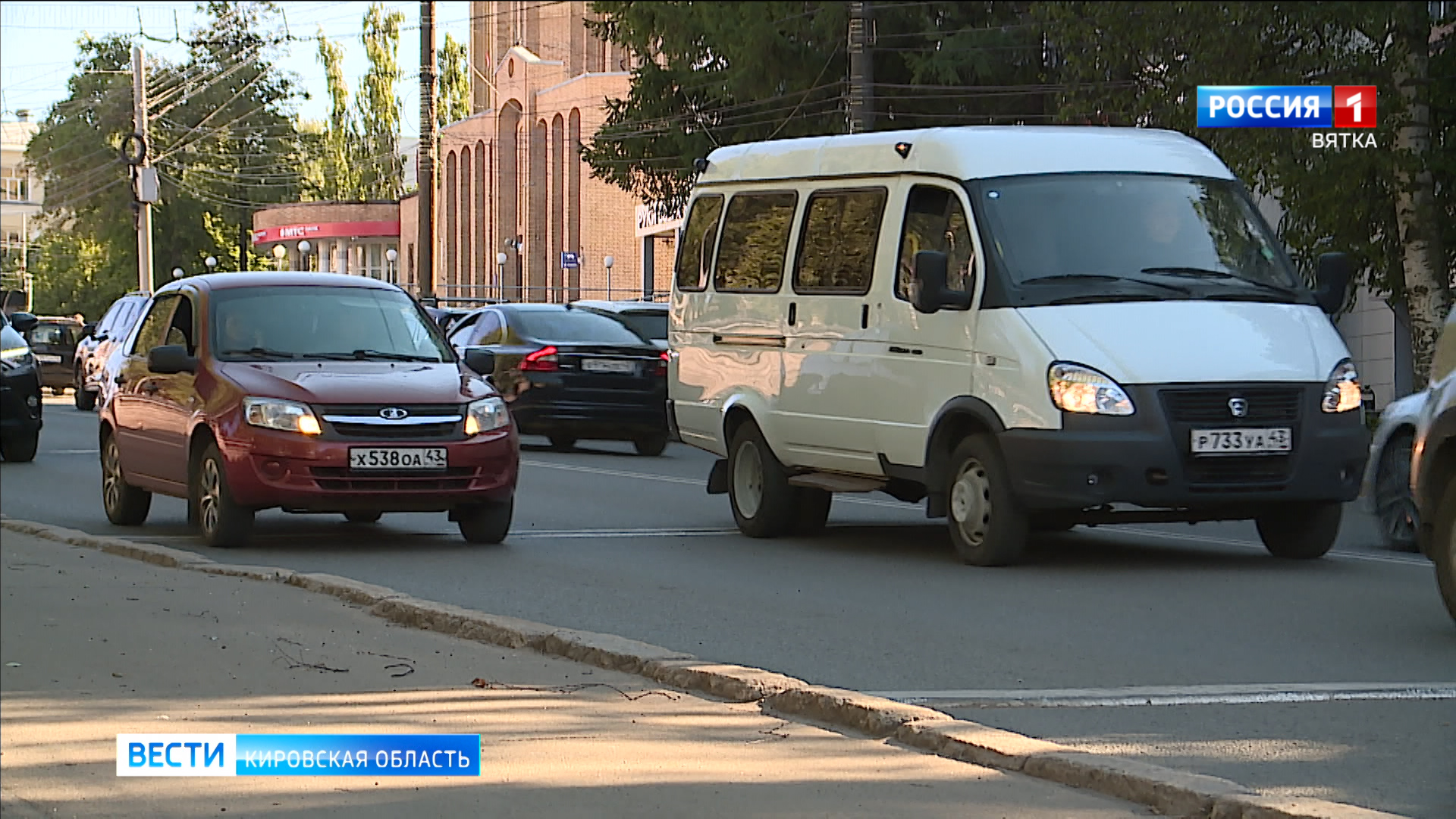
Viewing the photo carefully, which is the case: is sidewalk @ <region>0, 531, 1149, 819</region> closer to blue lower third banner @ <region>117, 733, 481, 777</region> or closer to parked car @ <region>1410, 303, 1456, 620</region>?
blue lower third banner @ <region>117, 733, 481, 777</region>

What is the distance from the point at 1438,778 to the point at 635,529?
9.36 metres

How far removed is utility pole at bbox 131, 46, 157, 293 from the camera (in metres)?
62.4

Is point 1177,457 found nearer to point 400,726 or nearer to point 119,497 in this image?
point 400,726

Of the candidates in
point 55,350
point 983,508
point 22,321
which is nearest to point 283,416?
point 983,508

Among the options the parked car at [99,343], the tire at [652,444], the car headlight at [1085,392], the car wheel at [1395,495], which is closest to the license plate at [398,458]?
the car headlight at [1085,392]

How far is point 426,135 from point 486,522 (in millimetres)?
28987

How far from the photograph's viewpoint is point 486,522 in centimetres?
1402

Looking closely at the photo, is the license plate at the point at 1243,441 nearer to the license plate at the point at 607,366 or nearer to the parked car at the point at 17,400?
the license plate at the point at 607,366

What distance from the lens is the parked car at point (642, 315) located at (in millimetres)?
26469

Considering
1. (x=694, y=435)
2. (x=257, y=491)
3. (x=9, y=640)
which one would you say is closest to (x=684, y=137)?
(x=694, y=435)

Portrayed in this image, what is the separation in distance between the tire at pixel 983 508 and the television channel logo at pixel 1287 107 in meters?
11.3

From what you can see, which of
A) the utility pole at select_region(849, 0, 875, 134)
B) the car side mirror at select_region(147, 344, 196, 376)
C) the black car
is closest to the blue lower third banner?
the car side mirror at select_region(147, 344, 196, 376)

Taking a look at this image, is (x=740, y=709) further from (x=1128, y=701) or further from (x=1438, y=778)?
(x=1438, y=778)

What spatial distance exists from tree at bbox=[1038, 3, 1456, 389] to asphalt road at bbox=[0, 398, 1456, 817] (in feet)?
19.3
